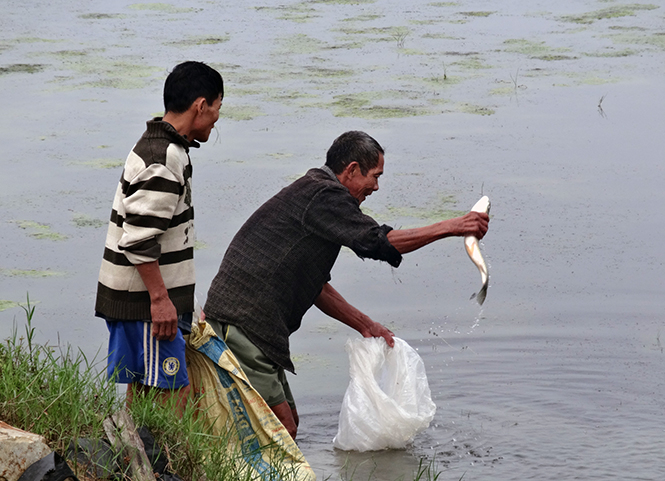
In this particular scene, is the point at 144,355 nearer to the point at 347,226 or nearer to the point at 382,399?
the point at 347,226

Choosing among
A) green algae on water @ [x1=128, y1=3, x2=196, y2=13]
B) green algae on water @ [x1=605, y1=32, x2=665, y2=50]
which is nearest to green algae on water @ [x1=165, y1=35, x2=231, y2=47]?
green algae on water @ [x1=128, y1=3, x2=196, y2=13]

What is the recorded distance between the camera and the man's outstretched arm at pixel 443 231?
377cm

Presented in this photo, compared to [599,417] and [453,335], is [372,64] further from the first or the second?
[599,417]

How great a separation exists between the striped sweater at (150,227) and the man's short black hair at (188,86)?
0.33 feet

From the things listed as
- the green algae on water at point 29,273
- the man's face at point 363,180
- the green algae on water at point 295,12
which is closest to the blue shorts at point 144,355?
the man's face at point 363,180

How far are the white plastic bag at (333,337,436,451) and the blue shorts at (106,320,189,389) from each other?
118cm

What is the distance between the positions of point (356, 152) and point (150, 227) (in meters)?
1.09

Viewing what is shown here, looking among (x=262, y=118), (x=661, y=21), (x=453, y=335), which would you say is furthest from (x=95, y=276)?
(x=661, y=21)

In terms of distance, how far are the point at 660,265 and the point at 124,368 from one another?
175 inches

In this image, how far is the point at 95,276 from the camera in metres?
6.64

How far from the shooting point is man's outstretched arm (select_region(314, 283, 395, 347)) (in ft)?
15.3

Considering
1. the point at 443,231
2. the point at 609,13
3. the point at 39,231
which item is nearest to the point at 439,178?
the point at 39,231

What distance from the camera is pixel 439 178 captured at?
8.34 meters

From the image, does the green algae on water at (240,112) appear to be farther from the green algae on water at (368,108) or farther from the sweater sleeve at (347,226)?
the sweater sleeve at (347,226)
